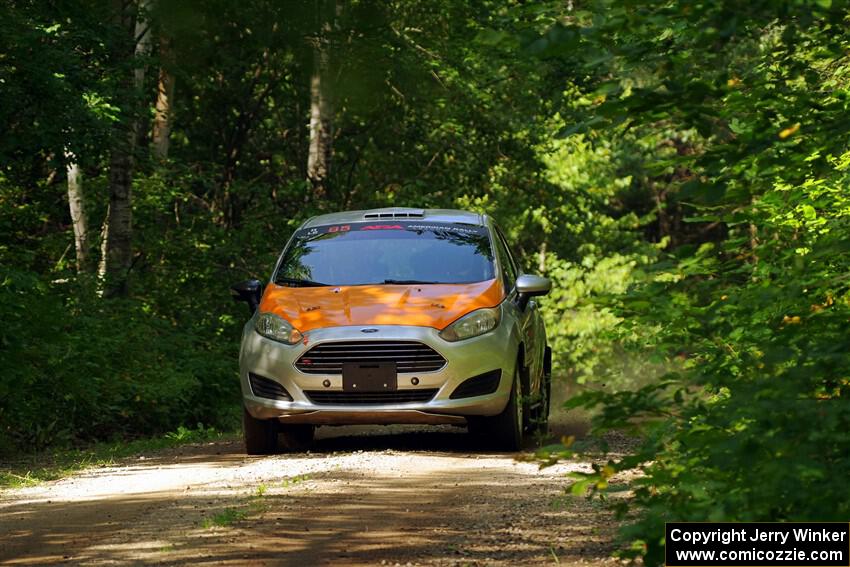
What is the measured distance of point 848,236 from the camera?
6.74 metres

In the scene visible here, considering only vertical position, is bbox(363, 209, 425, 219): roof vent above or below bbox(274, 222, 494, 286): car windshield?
above

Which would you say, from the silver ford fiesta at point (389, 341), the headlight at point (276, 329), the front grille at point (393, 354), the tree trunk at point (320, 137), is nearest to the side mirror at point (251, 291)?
the silver ford fiesta at point (389, 341)

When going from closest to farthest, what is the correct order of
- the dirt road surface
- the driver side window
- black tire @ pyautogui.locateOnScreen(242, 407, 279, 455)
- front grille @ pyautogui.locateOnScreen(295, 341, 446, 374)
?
the dirt road surface → front grille @ pyautogui.locateOnScreen(295, 341, 446, 374) → black tire @ pyautogui.locateOnScreen(242, 407, 279, 455) → the driver side window

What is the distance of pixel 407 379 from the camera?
11.7 metres

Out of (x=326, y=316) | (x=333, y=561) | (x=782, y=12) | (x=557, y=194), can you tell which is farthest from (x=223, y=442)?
(x=557, y=194)

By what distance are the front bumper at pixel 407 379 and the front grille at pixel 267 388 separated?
4 cm

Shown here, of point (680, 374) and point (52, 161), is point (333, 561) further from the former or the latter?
point (52, 161)

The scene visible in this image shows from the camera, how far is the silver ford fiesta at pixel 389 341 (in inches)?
461

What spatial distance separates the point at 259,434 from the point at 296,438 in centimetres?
94

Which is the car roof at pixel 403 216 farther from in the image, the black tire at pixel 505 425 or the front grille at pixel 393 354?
the front grille at pixel 393 354

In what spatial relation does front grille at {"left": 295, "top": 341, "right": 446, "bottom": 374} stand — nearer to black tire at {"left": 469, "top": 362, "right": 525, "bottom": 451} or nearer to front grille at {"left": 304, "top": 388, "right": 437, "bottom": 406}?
front grille at {"left": 304, "top": 388, "right": 437, "bottom": 406}

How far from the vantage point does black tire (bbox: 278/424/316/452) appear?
12984 millimetres

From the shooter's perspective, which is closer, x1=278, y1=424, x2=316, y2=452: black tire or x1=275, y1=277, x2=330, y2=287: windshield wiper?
x1=275, y1=277, x2=330, y2=287: windshield wiper

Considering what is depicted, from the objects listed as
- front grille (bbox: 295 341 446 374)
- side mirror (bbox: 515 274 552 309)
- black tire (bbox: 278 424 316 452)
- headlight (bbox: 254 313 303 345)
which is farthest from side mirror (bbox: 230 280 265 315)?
side mirror (bbox: 515 274 552 309)
